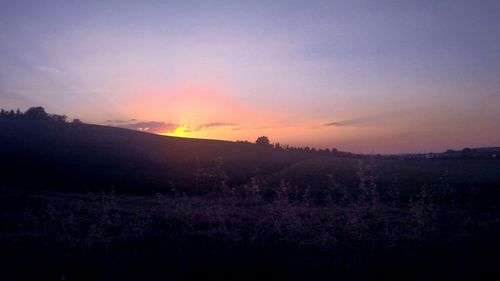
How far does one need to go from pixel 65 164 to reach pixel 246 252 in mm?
44394

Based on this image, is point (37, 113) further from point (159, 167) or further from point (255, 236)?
point (255, 236)

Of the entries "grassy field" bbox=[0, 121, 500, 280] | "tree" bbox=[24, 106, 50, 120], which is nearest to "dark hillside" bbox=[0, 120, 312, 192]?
"grassy field" bbox=[0, 121, 500, 280]

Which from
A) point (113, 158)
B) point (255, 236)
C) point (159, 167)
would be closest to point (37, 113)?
point (113, 158)

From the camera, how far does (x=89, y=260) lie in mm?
7324

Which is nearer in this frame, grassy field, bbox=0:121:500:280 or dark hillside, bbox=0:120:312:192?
grassy field, bbox=0:121:500:280

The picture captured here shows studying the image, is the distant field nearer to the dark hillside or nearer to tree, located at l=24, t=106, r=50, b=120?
the dark hillside

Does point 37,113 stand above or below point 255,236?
above

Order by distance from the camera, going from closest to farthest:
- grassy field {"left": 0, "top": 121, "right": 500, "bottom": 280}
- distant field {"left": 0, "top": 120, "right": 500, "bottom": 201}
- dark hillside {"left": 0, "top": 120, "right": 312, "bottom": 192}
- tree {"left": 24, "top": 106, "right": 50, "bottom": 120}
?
1. grassy field {"left": 0, "top": 121, "right": 500, "bottom": 280}
2. distant field {"left": 0, "top": 120, "right": 500, "bottom": 201}
3. dark hillside {"left": 0, "top": 120, "right": 312, "bottom": 192}
4. tree {"left": 24, "top": 106, "right": 50, "bottom": 120}

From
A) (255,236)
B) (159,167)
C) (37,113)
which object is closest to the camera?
(255,236)

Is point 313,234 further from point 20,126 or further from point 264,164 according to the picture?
point 20,126

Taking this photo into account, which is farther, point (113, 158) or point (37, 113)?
point (37, 113)

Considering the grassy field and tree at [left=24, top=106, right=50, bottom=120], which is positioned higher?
tree at [left=24, top=106, right=50, bottom=120]

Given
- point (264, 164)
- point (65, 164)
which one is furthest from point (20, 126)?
point (264, 164)

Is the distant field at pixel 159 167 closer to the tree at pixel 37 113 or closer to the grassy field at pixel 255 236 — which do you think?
the grassy field at pixel 255 236
